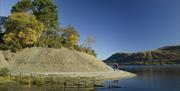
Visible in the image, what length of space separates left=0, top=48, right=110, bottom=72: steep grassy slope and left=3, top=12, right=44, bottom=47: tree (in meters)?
3.16

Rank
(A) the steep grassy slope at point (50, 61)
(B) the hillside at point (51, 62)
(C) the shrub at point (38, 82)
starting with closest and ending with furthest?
(C) the shrub at point (38, 82) < (B) the hillside at point (51, 62) < (A) the steep grassy slope at point (50, 61)

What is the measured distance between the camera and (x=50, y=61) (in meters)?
93.4

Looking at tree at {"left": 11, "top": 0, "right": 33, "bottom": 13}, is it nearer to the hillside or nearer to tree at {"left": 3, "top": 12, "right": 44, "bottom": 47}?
tree at {"left": 3, "top": 12, "right": 44, "bottom": 47}

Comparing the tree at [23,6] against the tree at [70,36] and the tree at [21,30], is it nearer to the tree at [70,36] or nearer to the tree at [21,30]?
the tree at [21,30]

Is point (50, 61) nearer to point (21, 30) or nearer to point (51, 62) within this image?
Answer: point (51, 62)

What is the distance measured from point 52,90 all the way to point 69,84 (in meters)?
9.01

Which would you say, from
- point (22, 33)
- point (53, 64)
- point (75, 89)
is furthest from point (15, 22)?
point (75, 89)

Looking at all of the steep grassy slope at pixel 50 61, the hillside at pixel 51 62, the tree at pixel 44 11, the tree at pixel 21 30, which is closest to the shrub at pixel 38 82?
the hillside at pixel 51 62

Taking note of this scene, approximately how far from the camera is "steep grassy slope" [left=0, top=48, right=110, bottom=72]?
89.9 m

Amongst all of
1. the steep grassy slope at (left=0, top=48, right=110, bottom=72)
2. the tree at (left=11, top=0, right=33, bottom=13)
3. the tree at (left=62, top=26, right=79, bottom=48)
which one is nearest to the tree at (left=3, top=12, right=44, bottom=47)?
the steep grassy slope at (left=0, top=48, right=110, bottom=72)

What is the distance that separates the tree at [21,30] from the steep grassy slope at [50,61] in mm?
3156

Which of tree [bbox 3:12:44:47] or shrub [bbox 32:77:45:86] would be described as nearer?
shrub [bbox 32:77:45:86]

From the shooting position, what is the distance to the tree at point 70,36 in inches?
4338

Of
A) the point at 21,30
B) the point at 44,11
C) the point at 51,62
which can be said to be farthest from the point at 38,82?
the point at 44,11
